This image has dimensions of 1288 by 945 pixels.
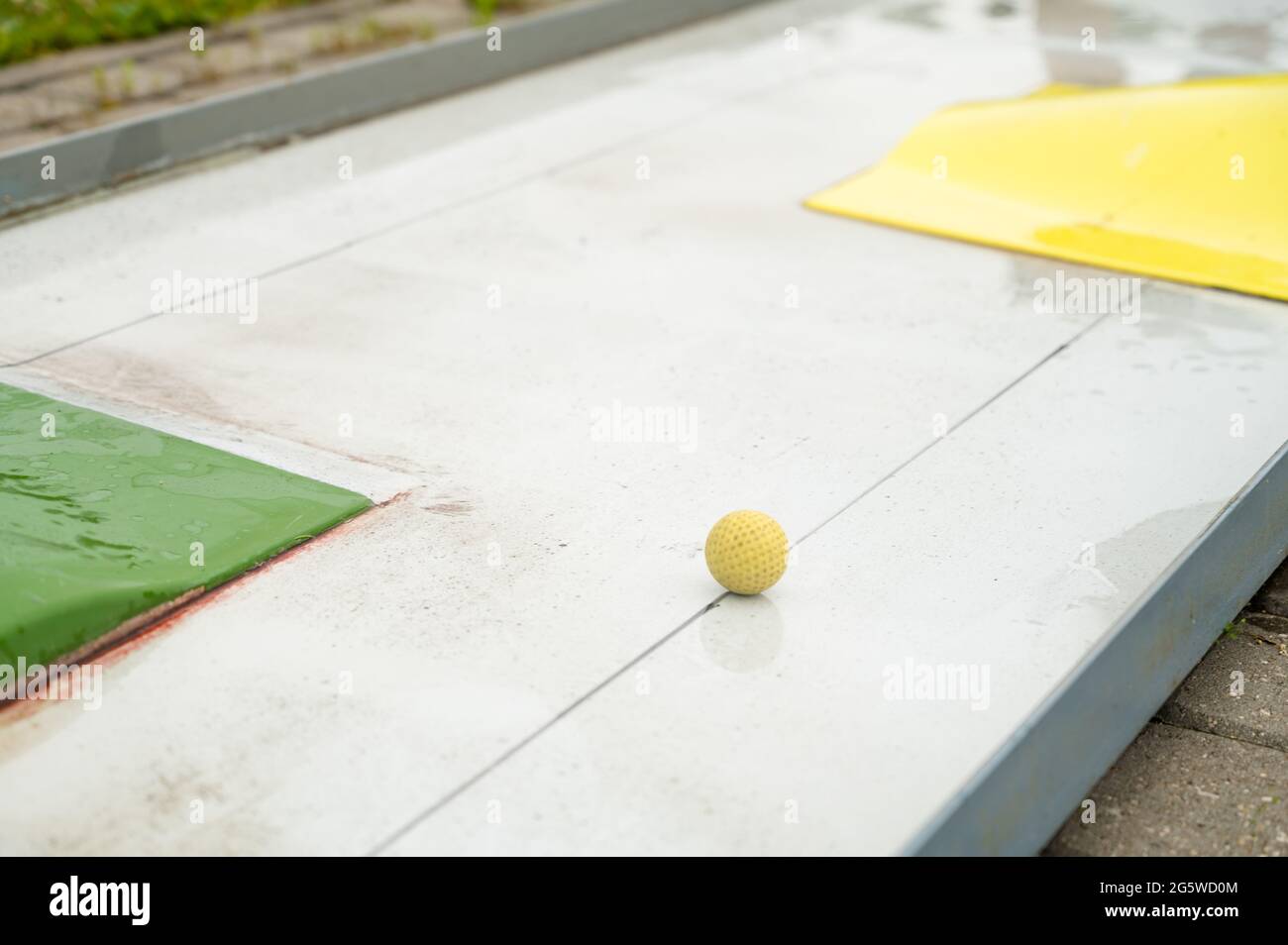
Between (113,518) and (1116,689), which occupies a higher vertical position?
(113,518)

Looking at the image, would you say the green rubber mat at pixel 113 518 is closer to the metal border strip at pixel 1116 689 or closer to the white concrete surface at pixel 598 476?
the white concrete surface at pixel 598 476

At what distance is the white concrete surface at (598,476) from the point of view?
244cm

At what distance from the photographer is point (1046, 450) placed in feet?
11.7

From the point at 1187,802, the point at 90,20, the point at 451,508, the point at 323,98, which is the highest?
the point at 90,20

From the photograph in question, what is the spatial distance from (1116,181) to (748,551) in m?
3.02

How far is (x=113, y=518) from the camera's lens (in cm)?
312

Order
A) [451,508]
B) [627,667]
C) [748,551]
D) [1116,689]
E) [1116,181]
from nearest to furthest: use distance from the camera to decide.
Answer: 1. [1116,689]
2. [627,667]
3. [748,551]
4. [451,508]
5. [1116,181]

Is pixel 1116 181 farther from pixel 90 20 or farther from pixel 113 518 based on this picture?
pixel 90 20

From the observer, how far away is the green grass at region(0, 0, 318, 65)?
7.11 m

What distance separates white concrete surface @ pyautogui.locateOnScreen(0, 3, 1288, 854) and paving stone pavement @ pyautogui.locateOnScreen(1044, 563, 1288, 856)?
10.2 inches

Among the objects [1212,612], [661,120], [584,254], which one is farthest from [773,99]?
[1212,612]

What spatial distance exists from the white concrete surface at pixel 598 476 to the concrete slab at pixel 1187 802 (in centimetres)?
25

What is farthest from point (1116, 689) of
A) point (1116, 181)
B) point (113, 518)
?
point (1116, 181)

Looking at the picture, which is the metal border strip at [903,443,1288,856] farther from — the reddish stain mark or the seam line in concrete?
the reddish stain mark
